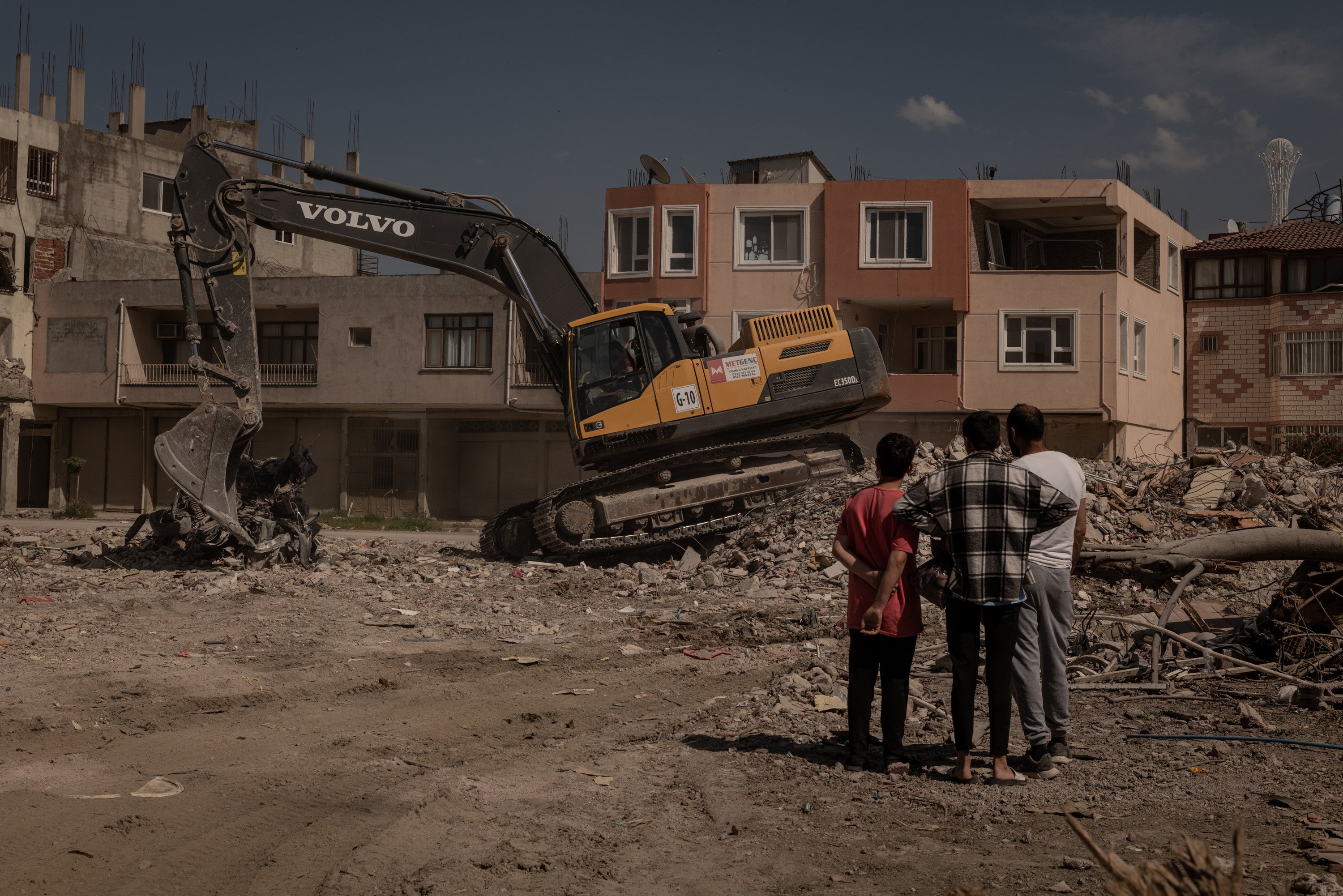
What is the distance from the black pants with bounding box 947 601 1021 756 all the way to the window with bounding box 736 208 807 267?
83.2 feet

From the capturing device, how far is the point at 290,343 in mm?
34438

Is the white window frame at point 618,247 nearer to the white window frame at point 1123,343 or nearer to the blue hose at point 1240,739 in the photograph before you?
the white window frame at point 1123,343

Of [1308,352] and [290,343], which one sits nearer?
[290,343]

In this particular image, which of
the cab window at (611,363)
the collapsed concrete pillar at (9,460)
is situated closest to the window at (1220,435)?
the cab window at (611,363)

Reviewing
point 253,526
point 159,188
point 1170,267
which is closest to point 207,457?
point 253,526

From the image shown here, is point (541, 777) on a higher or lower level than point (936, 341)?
lower

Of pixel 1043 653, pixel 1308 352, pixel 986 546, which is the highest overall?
pixel 1308 352

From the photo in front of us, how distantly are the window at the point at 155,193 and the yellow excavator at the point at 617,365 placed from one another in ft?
87.7

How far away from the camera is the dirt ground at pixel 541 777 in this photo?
14.1 feet

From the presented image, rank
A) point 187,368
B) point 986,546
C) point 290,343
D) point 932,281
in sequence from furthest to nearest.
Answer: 1. point 290,343
2. point 187,368
3. point 932,281
4. point 986,546

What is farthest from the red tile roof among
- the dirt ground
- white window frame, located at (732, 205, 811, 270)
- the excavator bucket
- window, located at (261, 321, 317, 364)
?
the excavator bucket

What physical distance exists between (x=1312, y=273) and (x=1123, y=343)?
36.0 ft

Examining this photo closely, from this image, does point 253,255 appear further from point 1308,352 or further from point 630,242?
point 1308,352

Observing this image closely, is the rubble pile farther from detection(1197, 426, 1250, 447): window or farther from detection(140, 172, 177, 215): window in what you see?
detection(1197, 426, 1250, 447): window
